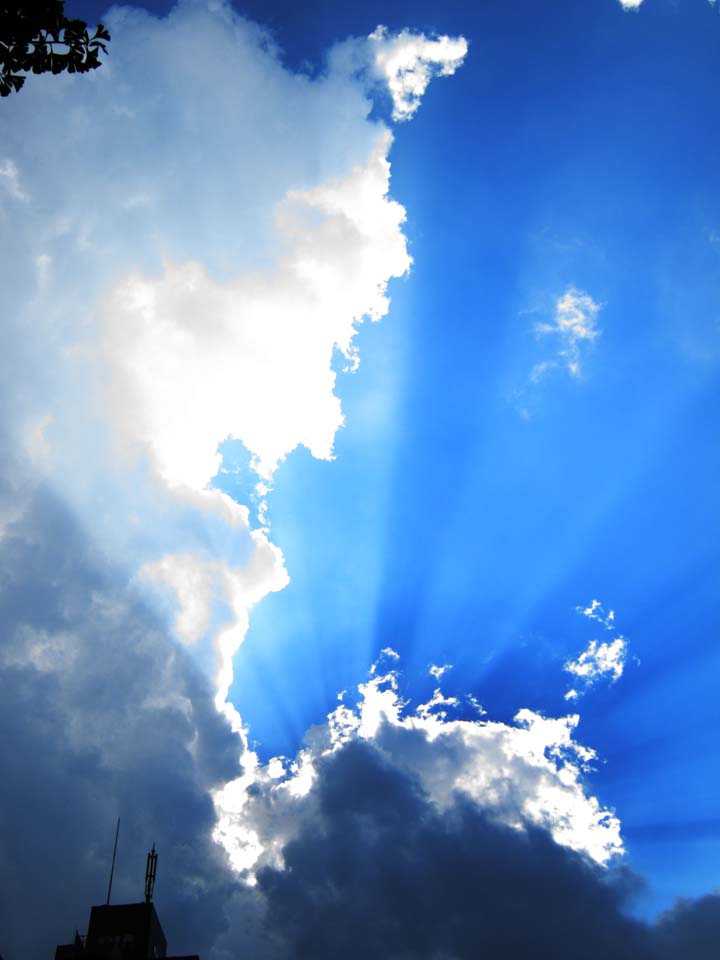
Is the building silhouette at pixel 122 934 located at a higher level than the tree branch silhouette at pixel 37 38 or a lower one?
lower

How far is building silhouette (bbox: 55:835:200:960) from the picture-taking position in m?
82.7

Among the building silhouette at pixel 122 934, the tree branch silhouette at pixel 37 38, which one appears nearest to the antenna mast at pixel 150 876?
the building silhouette at pixel 122 934

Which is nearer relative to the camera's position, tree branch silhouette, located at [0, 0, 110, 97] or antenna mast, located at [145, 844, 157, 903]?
tree branch silhouette, located at [0, 0, 110, 97]

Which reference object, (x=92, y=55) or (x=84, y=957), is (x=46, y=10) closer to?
(x=92, y=55)

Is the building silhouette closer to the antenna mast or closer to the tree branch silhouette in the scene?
the antenna mast

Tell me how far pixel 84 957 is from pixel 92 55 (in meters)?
95.6

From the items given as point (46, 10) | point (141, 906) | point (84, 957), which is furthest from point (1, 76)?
point (141, 906)

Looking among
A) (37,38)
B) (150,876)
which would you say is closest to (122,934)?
(150,876)

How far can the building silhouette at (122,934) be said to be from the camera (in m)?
82.7

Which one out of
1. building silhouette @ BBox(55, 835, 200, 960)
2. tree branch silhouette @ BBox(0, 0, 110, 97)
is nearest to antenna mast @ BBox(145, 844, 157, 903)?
building silhouette @ BBox(55, 835, 200, 960)

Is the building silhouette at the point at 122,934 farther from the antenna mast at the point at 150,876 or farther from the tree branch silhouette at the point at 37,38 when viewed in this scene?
the tree branch silhouette at the point at 37,38

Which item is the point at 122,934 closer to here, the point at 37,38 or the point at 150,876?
the point at 150,876

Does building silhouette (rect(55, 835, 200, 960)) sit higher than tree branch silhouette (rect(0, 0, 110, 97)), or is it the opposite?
tree branch silhouette (rect(0, 0, 110, 97))

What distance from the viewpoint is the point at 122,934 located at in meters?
85.1
